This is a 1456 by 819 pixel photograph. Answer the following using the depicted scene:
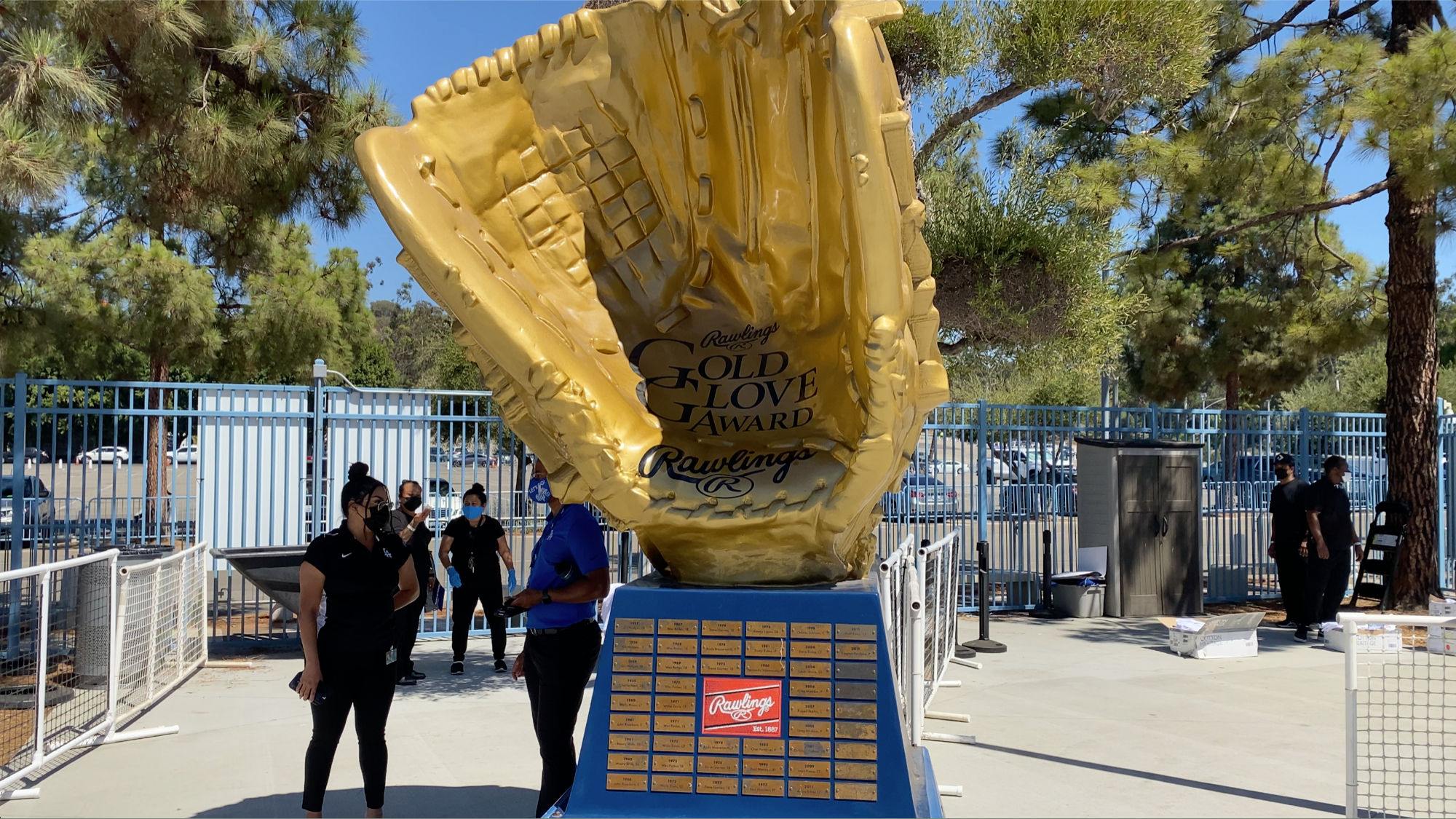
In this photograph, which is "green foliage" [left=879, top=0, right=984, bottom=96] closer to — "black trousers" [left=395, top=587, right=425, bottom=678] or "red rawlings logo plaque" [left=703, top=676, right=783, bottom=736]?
"black trousers" [left=395, top=587, right=425, bottom=678]

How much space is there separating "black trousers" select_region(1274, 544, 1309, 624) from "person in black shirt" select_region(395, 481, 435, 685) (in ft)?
25.5

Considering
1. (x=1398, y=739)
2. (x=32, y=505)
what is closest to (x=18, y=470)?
(x=32, y=505)

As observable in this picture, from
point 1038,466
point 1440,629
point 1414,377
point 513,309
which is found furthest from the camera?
point 1038,466

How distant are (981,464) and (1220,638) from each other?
2740 millimetres

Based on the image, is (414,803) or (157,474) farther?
(157,474)

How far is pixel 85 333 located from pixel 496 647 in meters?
8.51

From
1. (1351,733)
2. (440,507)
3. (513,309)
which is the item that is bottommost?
(1351,733)

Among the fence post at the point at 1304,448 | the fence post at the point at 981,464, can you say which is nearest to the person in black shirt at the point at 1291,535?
the fence post at the point at 1304,448

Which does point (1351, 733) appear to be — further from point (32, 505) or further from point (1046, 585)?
point (32, 505)

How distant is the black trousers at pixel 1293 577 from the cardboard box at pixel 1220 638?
4.14 feet

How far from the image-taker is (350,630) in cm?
A: 383

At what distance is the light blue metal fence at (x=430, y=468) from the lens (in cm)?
795

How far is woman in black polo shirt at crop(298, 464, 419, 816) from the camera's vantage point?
150 inches

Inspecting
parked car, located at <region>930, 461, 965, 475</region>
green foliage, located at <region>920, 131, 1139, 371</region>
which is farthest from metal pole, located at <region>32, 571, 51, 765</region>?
parked car, located at <region>930, 461, 965, 475</region>
